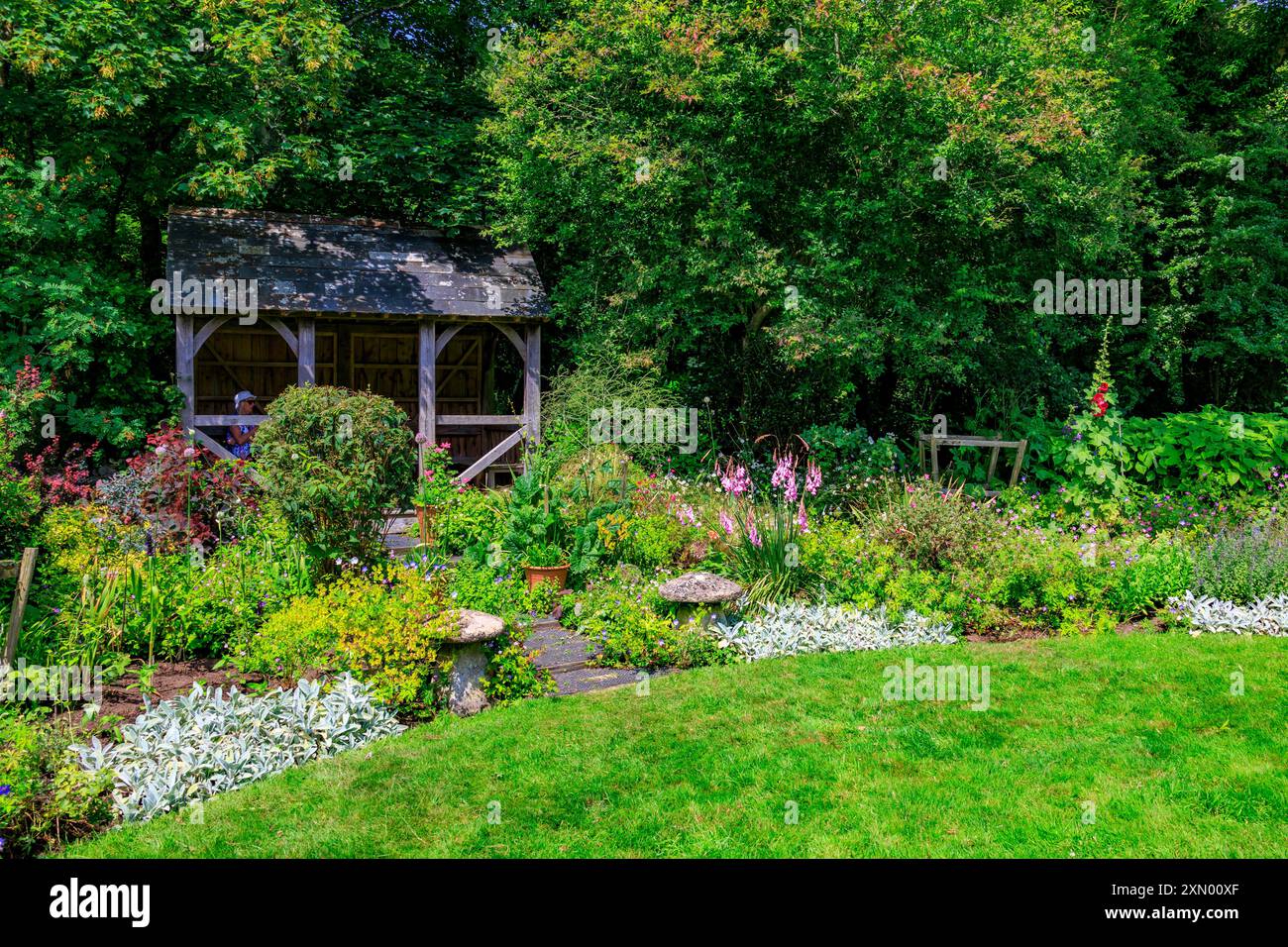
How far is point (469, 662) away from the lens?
613 cm

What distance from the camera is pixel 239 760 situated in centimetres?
507

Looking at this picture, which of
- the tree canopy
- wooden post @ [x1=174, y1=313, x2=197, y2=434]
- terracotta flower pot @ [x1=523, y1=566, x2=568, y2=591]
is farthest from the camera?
wooden post @ [x1=174, y1=313, x2=197, y2=434]

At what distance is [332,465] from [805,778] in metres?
4.23

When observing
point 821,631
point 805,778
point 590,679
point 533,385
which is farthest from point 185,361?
point 805,778

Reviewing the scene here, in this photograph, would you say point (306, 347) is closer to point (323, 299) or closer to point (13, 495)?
point (323, 299)

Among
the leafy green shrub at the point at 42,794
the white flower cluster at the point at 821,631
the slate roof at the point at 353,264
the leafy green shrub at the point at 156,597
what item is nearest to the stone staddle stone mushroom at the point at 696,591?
the white flower cluster at the point at 821,631

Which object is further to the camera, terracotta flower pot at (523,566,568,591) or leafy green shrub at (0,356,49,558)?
terracotta flower pot at (523,566,568,591)

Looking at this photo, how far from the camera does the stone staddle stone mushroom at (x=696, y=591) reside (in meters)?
7.34

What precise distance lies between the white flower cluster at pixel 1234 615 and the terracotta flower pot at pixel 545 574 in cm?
538

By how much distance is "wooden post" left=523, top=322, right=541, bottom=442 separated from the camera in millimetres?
12734

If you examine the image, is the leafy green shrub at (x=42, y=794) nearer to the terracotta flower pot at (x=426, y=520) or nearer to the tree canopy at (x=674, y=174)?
the terracotta flower pot at (x=426, y=520)

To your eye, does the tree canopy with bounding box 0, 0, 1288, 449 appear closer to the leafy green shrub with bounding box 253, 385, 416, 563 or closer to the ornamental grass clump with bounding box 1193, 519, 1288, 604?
the ornamental grass clump with bounding box 1193, 519, 1288, 604

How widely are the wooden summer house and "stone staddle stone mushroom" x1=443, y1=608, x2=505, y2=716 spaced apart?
5.30 metres

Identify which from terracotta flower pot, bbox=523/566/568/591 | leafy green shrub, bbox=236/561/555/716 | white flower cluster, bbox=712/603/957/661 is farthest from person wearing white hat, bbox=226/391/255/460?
white flower cluster, bbox=712/603/957/661
